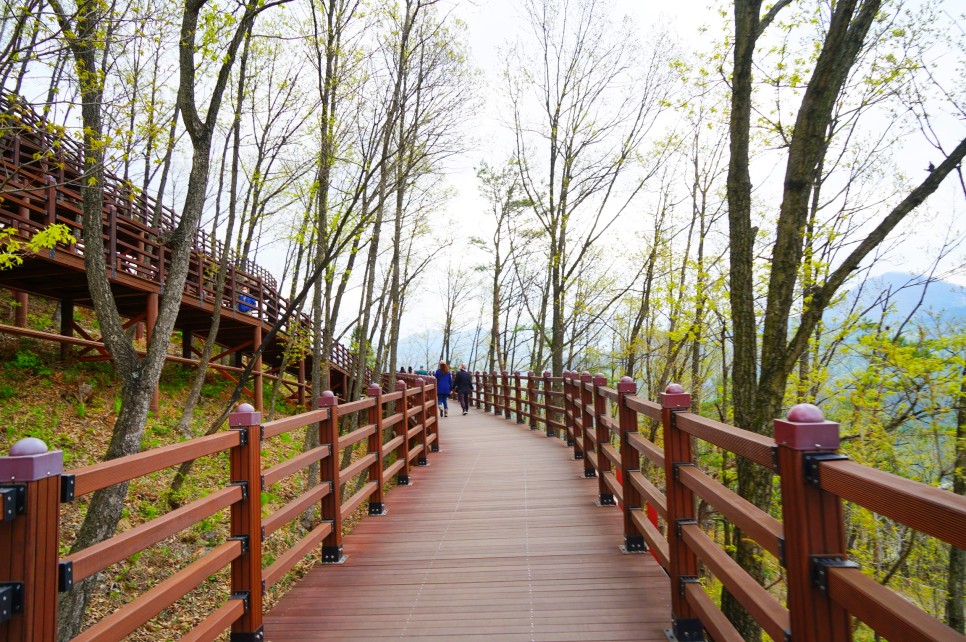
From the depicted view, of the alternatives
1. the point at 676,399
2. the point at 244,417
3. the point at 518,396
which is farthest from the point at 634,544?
the point at 518,396

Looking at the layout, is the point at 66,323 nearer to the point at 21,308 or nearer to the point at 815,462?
the point at 21,308

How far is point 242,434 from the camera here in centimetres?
334

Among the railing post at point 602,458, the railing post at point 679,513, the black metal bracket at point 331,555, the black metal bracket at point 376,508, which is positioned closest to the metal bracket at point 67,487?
the railing post at point 679,513

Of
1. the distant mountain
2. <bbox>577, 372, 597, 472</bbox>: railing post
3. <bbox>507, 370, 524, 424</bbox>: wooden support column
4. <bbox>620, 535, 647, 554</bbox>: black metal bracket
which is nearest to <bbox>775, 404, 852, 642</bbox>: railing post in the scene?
<bbox>620, 535, 647, 554</bbox>: black metal bracket

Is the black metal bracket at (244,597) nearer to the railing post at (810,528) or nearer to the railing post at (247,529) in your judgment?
the railing post at (247,529)

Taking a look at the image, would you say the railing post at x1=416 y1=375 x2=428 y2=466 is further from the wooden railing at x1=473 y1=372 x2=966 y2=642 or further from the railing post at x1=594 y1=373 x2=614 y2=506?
the wooden railing at x1=473 y1=372 x2=966 y2=642

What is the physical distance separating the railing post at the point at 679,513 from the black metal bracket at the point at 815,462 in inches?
55.5

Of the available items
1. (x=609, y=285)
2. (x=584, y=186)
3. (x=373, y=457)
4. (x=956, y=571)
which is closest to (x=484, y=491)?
(x=373, y=457)

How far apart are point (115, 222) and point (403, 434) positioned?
24.0 ft

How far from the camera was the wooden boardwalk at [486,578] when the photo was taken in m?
3.66

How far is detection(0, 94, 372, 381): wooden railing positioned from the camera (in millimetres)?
7316

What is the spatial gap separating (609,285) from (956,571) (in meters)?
16.4

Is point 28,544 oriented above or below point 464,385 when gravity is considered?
above

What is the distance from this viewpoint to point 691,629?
3.30 metres
